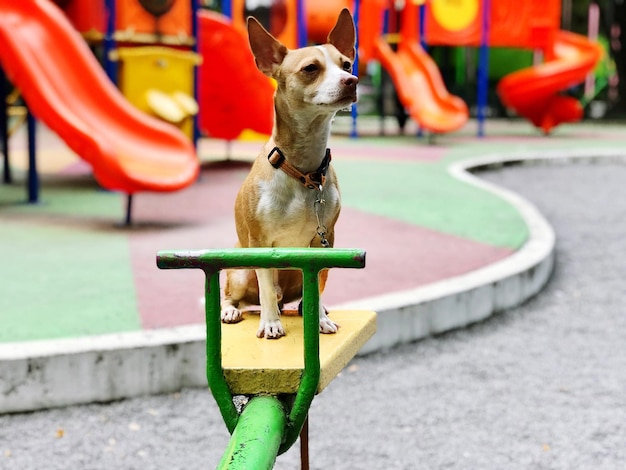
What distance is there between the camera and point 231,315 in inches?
76.9

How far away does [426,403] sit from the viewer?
3400 mm

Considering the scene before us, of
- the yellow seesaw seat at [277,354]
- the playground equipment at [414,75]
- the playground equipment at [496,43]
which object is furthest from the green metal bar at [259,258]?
the playground equipment at [496,43]

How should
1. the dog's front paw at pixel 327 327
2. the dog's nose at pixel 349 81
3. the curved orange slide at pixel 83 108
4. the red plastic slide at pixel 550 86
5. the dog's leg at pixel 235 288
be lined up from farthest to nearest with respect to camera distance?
1. the red plastic slide at pixel 550 86
2. the curved orange slide at pixel 83 108
3. the dog's leg at pixel 235 288
4. the dog's front paw at pixel 327 327
5. the dog's nose at pixel 349 81

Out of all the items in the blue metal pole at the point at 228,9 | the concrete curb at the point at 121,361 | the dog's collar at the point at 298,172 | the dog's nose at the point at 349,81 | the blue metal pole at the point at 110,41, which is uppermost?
the blue metal pole at the point at 228,9

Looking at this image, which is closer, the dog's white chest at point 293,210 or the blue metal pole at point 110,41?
the dog's white chest at point 293,210

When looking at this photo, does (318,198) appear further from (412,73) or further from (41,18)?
(412,73)

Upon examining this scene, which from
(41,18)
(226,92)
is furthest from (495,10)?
(41,18)

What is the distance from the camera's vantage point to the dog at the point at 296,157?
1612 mm

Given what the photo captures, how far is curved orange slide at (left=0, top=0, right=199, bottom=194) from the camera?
19.8ft

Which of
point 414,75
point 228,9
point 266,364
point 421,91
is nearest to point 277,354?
point 266,364

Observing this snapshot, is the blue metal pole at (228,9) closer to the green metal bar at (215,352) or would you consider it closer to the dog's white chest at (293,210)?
the dog's white chest at (293,210)

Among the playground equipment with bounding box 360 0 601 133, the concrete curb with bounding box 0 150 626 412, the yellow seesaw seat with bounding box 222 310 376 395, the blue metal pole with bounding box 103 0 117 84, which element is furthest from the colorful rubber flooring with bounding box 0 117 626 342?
the playground equipment with bounding box 360 0 601 133

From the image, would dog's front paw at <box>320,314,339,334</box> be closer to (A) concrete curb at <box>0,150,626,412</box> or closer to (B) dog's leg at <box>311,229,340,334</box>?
(B) dog's leg at <box>311,229,340,334</box>

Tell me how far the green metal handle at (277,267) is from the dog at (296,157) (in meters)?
0.25
